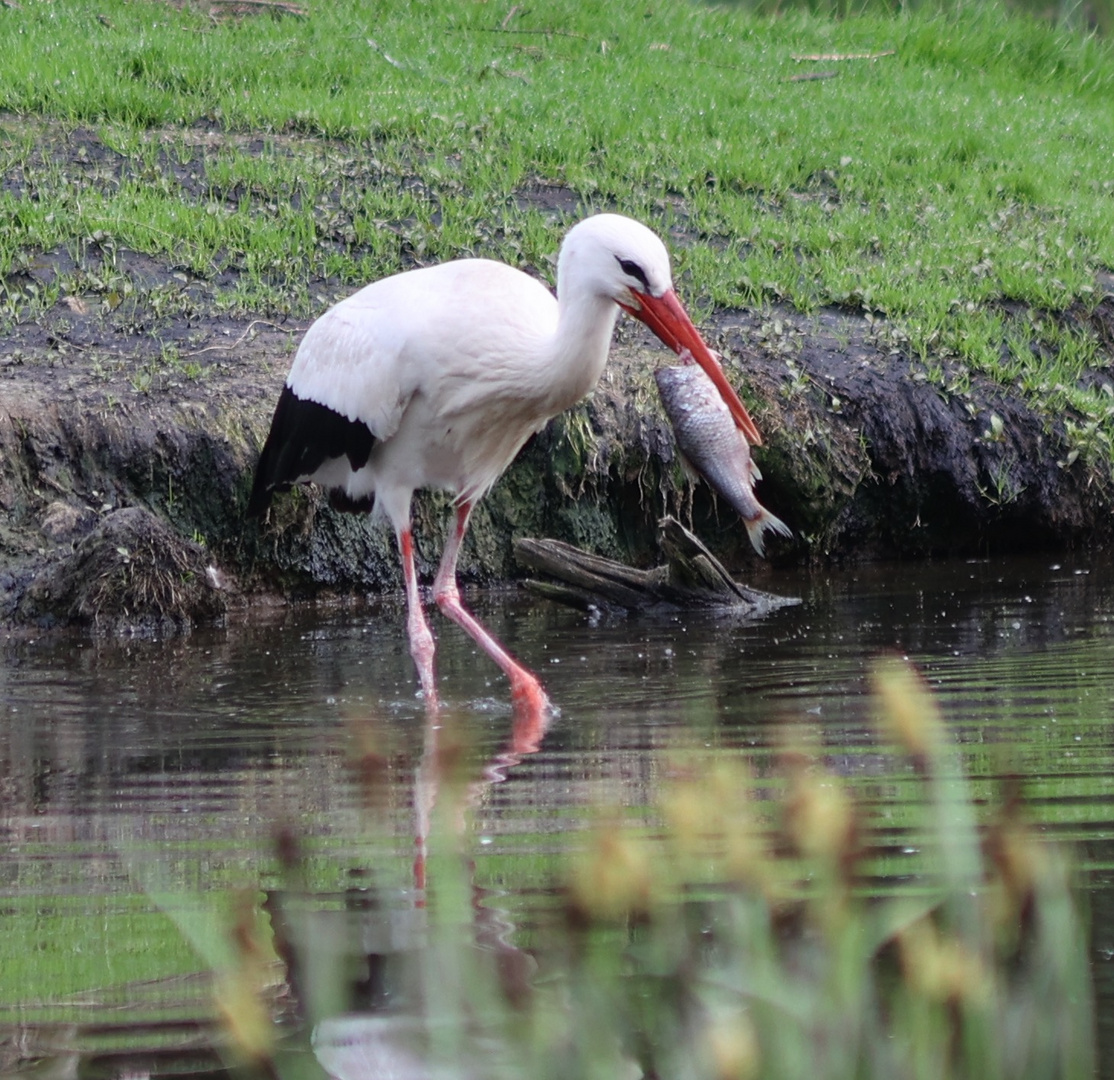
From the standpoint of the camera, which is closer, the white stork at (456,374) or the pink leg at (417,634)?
the white stork at (456,374)

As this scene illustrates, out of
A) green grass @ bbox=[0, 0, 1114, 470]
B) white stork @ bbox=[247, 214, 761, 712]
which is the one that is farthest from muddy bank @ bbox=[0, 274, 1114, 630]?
white stork @ bbox=[247, 214, 761, 712]

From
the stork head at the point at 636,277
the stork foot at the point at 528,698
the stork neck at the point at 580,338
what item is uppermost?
the stork head at the point at 636,277

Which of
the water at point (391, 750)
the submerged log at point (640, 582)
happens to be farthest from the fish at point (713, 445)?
the water at point (391, 750)

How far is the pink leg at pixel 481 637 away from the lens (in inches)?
205

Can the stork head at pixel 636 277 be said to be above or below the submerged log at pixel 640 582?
above

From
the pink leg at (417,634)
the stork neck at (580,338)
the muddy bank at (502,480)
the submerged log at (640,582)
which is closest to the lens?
the stork neck at (580,338)

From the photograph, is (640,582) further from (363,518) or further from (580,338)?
(580,338)

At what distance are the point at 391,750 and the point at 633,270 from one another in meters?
1.63

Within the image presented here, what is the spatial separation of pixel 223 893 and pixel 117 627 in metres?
4.26

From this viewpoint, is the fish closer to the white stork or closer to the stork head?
the white stork

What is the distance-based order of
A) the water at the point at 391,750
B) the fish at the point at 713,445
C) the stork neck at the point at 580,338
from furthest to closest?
the fish at the point at 713,445, the stork neck at the point at 580,338, the water at the point at 391,750

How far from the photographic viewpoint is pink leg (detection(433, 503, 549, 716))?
5.22 meters

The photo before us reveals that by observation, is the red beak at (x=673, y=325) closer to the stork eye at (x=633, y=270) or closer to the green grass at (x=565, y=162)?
the stork eye at (x=633, y=270)

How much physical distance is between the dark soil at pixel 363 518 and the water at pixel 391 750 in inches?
16.3
